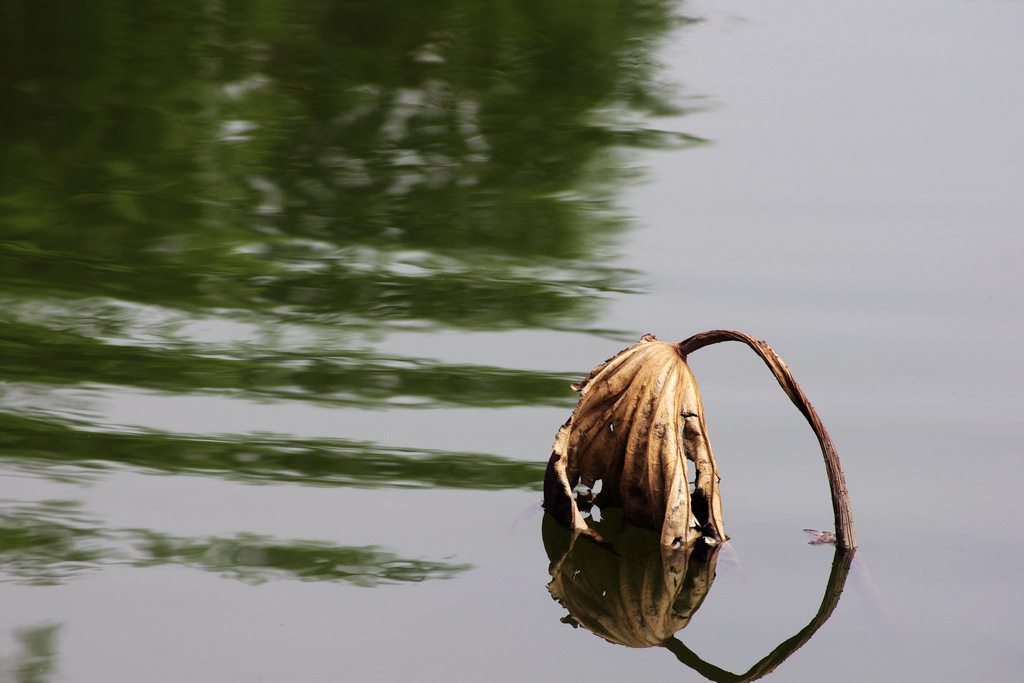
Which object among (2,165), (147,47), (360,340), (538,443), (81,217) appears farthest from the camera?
(147,47)

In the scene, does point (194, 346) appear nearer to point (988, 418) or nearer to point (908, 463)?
point (908, 463)

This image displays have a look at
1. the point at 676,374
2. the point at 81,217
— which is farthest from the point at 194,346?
the point at 676,374

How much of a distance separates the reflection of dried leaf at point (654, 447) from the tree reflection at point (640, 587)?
0.02 m

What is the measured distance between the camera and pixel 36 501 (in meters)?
1.48

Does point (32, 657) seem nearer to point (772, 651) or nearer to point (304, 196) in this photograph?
point (772, 651)

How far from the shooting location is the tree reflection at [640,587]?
1.26m

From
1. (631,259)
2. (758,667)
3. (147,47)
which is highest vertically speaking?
(147,47)

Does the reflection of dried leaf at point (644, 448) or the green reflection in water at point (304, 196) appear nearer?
the reflection of dried leaf at point (644, 448)

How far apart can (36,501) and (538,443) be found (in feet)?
2.62

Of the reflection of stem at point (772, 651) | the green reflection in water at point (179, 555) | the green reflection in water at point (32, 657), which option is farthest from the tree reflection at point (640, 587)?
the green reflection in water at point (32, 657)

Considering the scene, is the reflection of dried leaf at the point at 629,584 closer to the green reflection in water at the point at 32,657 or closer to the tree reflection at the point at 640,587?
the tree reflection at the point at 640,587

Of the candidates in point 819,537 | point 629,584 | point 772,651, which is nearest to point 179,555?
point 629,584

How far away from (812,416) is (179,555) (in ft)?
3.03

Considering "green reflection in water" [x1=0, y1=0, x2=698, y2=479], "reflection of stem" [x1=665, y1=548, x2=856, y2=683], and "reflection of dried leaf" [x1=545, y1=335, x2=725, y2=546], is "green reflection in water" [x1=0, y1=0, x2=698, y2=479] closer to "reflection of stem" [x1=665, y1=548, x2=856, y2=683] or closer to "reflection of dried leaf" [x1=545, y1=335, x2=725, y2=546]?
"reflection of dried leaf" [x1=545, y1=335, x2=725, y2=546]
